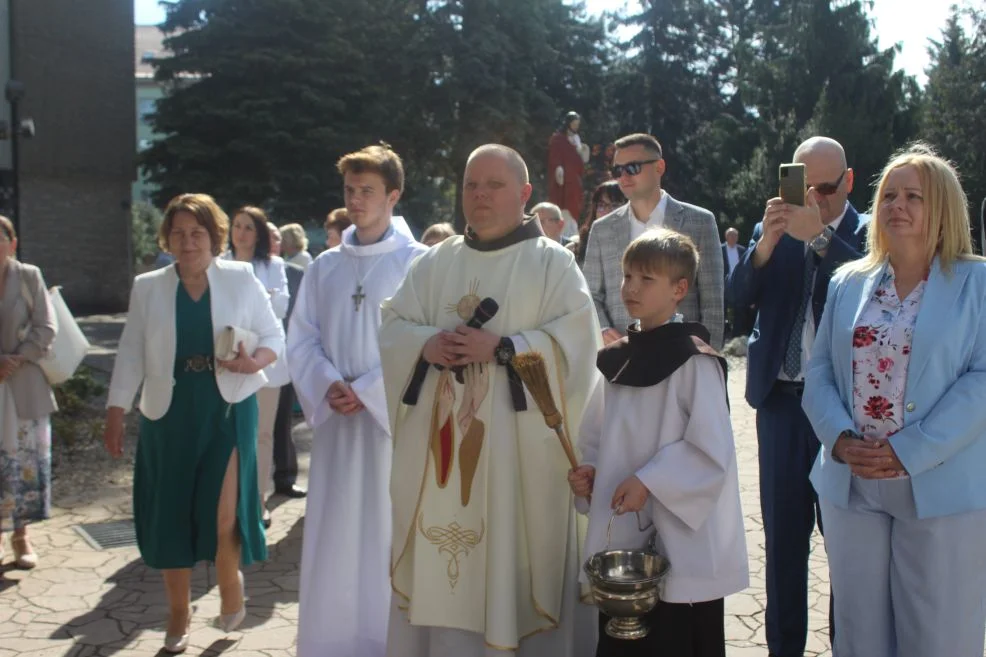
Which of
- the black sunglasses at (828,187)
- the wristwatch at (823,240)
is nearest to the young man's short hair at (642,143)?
the black sunglasses at (828,187)

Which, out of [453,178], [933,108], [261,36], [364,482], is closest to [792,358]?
[364,482]

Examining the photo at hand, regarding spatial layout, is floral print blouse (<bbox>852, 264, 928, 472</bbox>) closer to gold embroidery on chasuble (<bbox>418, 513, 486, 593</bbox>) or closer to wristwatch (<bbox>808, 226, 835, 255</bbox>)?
wristwatch (<bbox>808, 226, 835, 255</bbox>)

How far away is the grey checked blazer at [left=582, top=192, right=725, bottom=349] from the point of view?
16.4 ft

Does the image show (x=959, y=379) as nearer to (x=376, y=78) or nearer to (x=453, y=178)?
(x=376, y=78)

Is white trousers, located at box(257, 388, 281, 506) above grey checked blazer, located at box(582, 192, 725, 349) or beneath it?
beneath

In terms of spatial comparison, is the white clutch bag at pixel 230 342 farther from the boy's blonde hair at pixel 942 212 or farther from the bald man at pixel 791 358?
the boy's blonde hair at pixel 942 212

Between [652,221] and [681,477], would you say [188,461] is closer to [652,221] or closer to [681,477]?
[652,221]

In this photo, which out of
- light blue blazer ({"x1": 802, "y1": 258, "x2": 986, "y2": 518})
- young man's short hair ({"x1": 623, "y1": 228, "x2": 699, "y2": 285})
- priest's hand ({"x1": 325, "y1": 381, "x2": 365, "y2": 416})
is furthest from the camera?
priest's hand ({"x1": 325, "y1": 381, "x2": 365, "y2": 416})

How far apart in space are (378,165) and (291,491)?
410 cm

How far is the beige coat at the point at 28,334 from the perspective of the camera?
21.8 ft

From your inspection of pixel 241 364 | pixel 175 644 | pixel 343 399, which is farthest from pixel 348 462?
pixel 175 644

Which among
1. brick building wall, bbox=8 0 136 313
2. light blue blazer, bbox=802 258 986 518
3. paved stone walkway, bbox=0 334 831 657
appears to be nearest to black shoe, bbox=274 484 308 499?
paved stone walkway, bbox=0 334 831 657

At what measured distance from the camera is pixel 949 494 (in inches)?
135

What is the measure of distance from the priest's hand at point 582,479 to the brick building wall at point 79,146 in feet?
90.5
